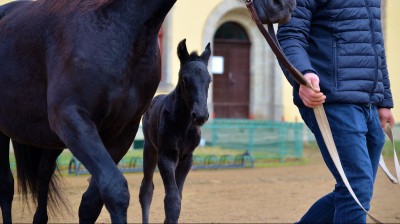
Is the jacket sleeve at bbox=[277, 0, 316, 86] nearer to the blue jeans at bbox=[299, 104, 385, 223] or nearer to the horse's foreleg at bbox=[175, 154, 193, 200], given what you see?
the blue jeans at bbox=[299, 104, 385, 223]

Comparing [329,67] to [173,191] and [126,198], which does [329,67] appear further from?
[173,191]

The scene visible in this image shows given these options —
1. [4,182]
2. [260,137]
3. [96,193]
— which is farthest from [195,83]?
[260,137]

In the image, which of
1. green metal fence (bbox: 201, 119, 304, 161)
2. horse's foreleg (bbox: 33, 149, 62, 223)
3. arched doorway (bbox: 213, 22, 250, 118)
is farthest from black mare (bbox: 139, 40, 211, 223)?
arched doorway (bbox: 213, 22, 250, 118)

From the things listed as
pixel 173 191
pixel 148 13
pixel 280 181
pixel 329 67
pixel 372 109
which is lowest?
pixel 280 181

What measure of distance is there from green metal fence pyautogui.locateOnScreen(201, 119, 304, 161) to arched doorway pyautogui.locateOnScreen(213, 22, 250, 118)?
2.84 m

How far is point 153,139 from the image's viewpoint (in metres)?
6.06

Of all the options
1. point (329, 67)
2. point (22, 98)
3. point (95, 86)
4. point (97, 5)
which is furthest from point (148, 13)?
point (329, 67)

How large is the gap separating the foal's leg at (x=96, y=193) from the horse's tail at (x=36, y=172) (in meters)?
1.02

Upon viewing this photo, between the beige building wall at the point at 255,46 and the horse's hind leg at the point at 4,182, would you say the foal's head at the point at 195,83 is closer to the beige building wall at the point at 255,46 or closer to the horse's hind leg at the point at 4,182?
the horse's hind leg at the point at 4,182

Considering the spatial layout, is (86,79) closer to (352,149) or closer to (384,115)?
(352,149)

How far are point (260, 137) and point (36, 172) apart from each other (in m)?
10.3

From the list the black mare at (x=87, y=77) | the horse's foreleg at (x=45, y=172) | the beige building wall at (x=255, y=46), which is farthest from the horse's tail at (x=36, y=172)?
the beige building wall at (x=255, y=46)

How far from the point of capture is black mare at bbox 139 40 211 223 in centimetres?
531

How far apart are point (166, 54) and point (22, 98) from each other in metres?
11.2
